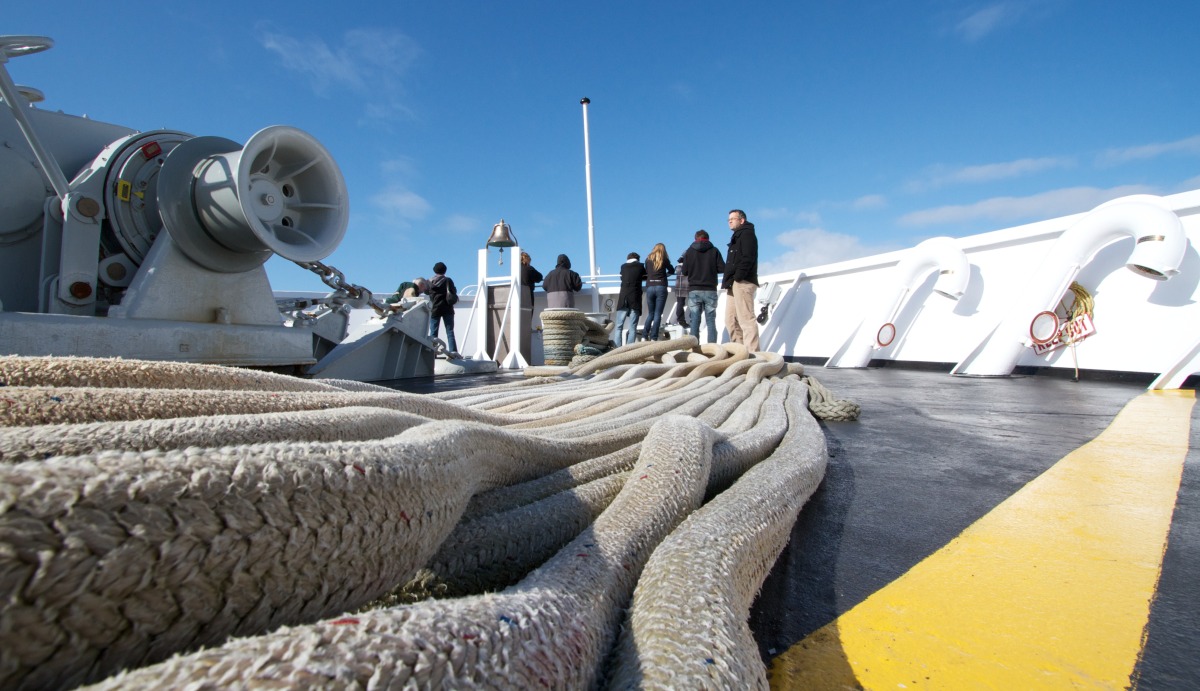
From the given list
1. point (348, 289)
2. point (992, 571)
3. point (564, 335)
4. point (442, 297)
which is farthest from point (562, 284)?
point (992, 571)

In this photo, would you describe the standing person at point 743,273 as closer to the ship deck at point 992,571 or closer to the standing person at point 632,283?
the standing person at point 632,283

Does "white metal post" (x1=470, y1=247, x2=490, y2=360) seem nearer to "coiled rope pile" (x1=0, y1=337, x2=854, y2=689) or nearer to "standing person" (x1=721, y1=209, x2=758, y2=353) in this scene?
"standing person" (x1=721, y1=209, x2=758, y2=353)

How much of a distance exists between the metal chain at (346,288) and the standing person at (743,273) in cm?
337

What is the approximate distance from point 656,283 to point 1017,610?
625 centimetres

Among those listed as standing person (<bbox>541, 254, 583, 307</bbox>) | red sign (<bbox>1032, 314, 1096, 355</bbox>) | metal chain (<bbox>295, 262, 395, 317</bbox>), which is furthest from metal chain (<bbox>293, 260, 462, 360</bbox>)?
red sign (<bbox>1032, 314, 1096, 355</bbox>)

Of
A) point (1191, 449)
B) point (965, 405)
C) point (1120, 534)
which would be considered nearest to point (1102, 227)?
point (965, 405)

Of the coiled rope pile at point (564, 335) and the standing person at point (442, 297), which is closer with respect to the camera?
the coiled rope pile at point (564, 335)

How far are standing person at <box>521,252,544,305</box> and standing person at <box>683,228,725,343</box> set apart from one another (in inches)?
84.2

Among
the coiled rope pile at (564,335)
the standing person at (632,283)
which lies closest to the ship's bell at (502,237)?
the standing person at (632,283)

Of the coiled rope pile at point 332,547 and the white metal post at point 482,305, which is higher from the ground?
the white metal post at point 482,305

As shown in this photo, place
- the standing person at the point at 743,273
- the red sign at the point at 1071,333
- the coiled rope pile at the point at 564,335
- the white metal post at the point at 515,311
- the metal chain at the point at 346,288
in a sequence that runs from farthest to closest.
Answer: the white metal post at the point at 515,311 → the standing person at the point at 743,273 → the coiled rope pile at the point at 564,335 → the red sign at the point at 1071,333 → the metal chain at the point at 346,288

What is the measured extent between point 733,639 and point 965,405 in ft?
8.77

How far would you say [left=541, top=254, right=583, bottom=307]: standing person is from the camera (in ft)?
22.4

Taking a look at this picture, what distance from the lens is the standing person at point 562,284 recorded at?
6.84m
